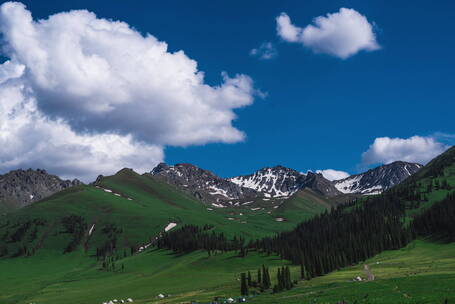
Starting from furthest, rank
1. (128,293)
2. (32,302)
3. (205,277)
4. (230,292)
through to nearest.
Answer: (205,277)
(128,293)
(32,302)
(230,292)

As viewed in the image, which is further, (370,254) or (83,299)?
(370,254)

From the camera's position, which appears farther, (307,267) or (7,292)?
(7,292)

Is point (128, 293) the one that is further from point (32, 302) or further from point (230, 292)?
point (230, 292)

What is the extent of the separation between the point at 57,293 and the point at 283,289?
353 feet

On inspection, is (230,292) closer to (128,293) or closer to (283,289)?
(283,289)

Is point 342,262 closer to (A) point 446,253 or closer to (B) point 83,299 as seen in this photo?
(A) point 446,253

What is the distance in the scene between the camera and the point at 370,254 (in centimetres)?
19350

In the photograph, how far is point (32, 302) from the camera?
146000mm

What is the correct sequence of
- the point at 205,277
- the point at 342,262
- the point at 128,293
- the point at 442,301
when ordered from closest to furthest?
the point at 442,301 < the point at 128,293 < the point at 342,262 < the point at 205,277

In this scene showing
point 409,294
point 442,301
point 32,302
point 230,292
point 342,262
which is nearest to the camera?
point 442,301

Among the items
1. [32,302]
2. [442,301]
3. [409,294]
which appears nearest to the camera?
[442,301]

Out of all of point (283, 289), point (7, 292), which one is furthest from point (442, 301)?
point (7, 292)

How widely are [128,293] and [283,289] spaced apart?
236ft

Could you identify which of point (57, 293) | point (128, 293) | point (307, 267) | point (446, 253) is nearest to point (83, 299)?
point (128, 293)
